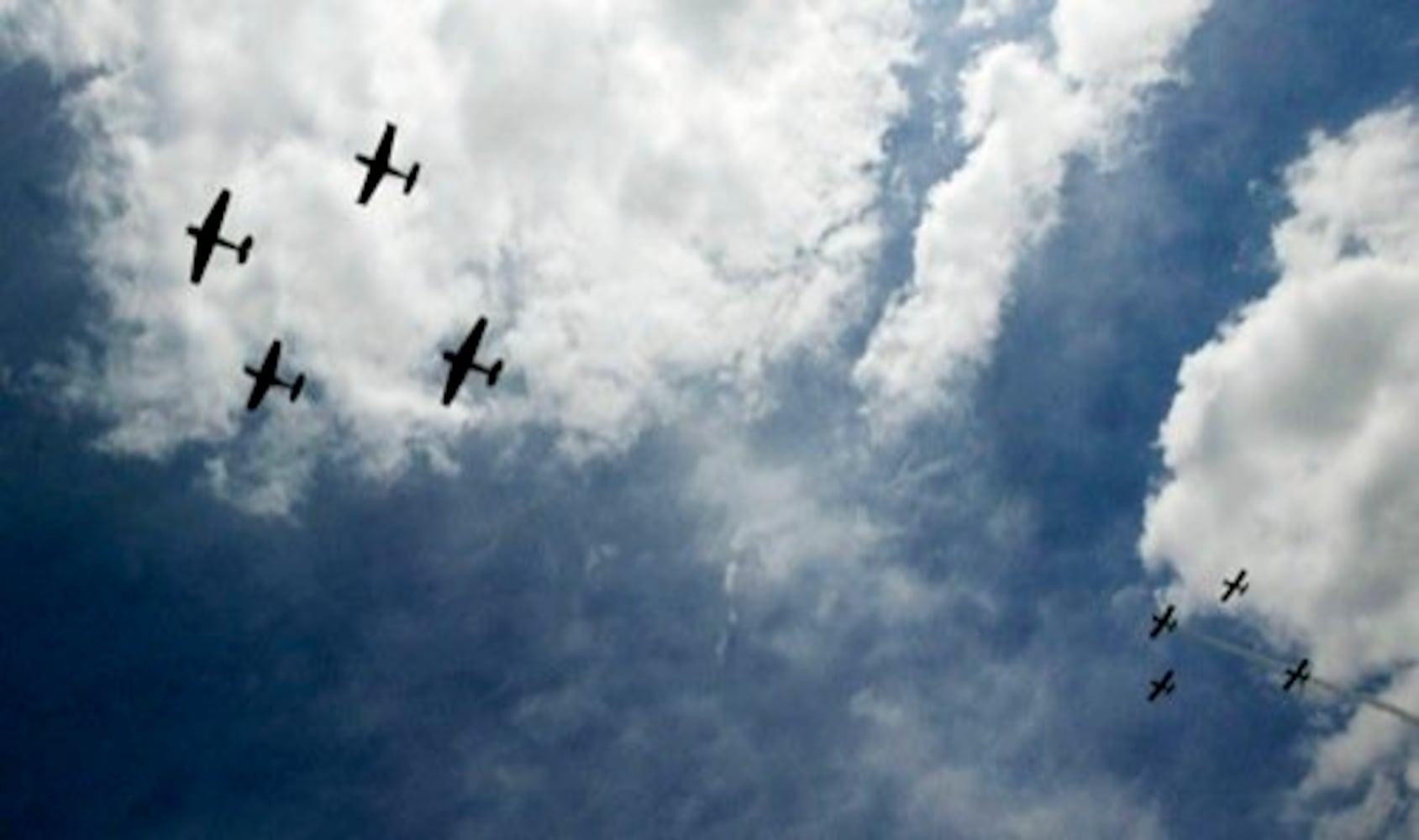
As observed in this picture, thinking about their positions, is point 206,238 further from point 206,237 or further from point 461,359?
point 461,359

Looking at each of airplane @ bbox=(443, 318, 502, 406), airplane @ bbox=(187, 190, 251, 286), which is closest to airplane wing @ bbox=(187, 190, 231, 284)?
airplane @ bbox=(187, 190, 251, 286)

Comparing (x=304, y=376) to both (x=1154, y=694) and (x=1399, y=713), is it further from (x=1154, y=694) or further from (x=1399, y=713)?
(x=1154, y=694)

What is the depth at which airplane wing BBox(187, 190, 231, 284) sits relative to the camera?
68875 mm

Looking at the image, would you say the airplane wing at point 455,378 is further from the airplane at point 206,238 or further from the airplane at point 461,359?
the airplane at point 206,238

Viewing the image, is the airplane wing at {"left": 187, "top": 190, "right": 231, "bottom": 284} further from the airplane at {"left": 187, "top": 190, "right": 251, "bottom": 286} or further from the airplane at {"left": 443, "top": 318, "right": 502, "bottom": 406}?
the airplane at {"left": 443, "top": 318, "right": 502, "bottom": 406}

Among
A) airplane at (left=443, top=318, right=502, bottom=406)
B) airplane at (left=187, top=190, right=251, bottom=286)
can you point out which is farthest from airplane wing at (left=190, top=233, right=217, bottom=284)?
airplane at (left=443, top=318, right=502, bottom=406)

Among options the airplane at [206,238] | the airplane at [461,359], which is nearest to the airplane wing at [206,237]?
the airplane at [206,238]

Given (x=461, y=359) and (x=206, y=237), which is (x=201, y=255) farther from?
(x=461, y=359)

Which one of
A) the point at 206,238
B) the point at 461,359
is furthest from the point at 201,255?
the point at 461,359

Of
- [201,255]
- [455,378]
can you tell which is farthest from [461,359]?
[201,255]

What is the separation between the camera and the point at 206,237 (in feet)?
228

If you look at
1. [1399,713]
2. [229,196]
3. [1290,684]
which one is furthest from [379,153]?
[1290,684]

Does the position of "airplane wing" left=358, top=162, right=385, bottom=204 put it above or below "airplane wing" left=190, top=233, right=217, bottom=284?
above

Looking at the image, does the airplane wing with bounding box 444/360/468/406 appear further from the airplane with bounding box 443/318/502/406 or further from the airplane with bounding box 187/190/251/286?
the airplane with bounding box 187/190/251/286
